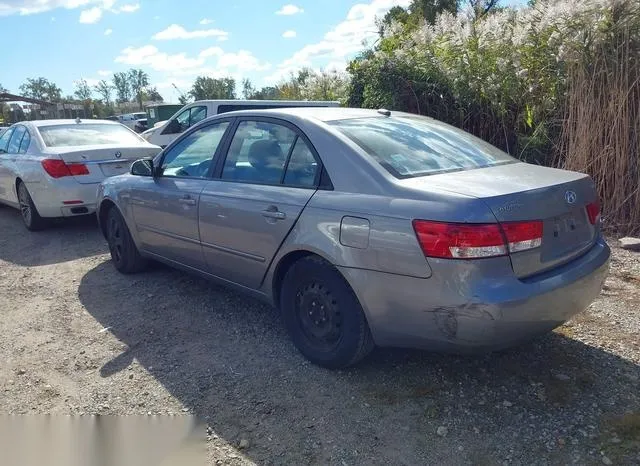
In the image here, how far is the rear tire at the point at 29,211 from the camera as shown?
7234 millimetres

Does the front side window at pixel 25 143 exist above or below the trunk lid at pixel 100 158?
above

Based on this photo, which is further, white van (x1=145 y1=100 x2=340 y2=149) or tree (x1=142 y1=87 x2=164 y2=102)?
tree (x1=142 y1=87 x2=164 y2=102)

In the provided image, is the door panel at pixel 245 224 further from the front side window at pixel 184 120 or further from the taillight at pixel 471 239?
the front side window at pixel 184 120

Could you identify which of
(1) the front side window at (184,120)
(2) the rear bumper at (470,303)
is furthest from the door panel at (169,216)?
(1) the front side window at (184,120)

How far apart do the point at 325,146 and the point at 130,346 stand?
6.62ft

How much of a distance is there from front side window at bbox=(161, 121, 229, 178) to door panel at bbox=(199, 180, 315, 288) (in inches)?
10.9

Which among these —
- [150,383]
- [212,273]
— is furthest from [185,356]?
[212,273]

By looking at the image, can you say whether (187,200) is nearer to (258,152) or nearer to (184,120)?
(258,152)

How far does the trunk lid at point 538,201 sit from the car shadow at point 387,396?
77 centimetres

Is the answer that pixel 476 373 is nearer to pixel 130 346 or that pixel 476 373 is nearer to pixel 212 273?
pixel 212 273

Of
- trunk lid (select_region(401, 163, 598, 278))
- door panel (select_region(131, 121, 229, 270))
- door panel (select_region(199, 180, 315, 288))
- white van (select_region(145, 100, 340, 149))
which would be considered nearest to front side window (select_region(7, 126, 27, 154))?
white van (select_region(145, 100, 340, 149))

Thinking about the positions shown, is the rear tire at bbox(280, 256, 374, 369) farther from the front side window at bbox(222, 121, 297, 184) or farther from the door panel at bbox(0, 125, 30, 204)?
the door panel at bbox(0, 125, 30, 204)

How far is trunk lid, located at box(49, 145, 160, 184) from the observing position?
675 cm

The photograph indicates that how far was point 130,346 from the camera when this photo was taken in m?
3.92
